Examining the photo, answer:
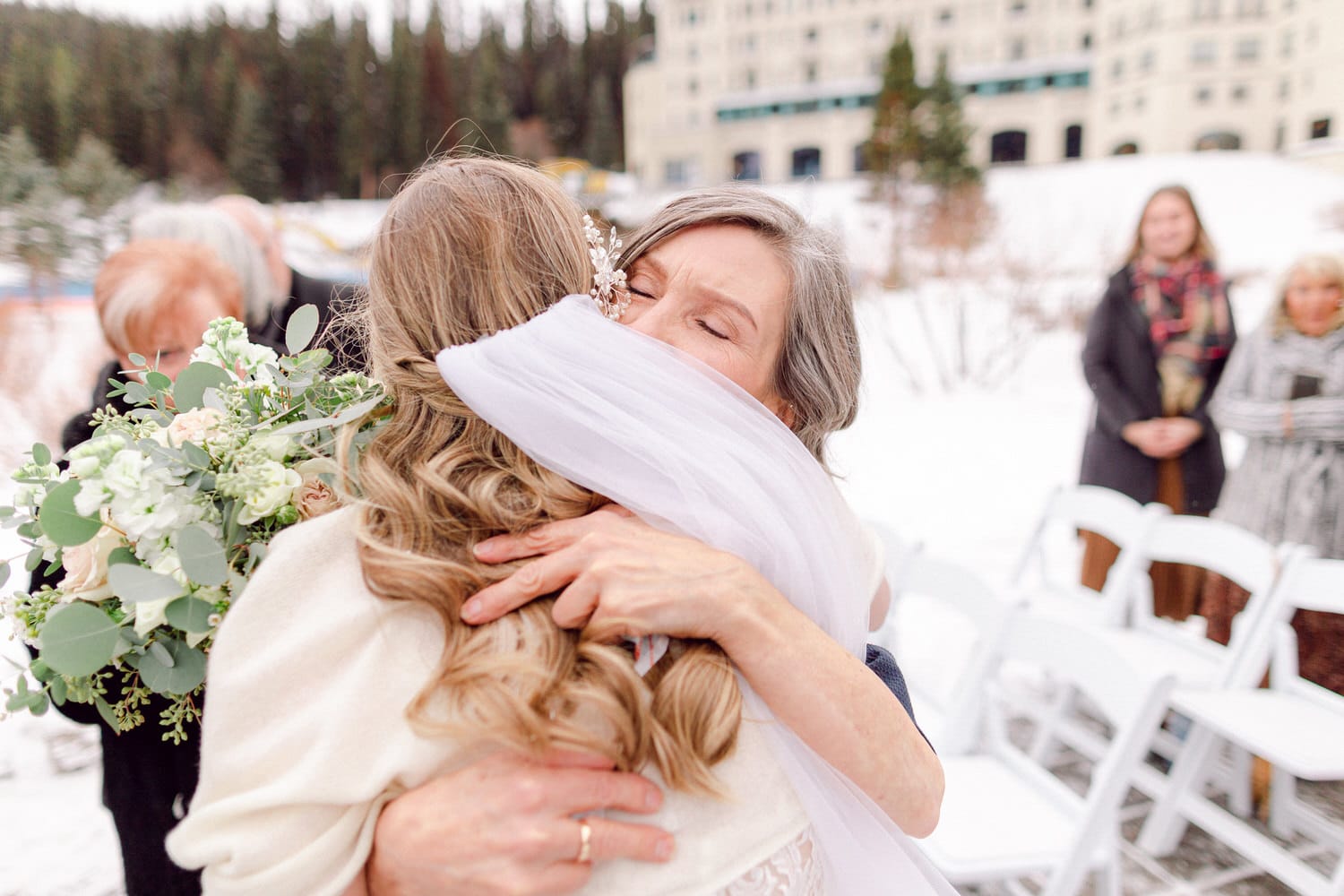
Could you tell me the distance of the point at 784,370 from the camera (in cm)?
145

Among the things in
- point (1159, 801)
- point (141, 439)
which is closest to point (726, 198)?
point (141, 439)

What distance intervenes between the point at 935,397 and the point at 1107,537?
29.0ft

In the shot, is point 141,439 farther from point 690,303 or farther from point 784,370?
point 784,370

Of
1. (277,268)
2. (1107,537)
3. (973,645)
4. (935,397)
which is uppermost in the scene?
(277,268)

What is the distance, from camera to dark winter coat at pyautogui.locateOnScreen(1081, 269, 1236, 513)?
4230 mm

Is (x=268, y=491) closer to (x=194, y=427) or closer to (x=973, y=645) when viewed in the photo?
(x=194, y=427)

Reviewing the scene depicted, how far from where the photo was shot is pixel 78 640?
103 centimetres

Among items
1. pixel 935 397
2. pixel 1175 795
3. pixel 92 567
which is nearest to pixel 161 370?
pixel 92 567

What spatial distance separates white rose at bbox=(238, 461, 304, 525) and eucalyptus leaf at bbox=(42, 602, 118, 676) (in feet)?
0.77

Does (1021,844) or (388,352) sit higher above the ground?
(388,352)

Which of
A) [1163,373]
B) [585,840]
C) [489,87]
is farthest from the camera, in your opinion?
[489,87]

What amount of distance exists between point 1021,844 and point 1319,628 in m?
2.19

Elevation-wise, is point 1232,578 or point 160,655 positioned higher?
point 160,655

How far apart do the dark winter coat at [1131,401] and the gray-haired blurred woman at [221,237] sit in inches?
159
